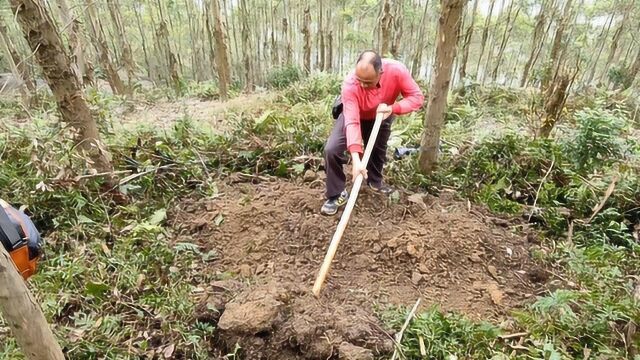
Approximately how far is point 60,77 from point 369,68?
245cm

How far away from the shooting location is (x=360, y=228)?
11.5 feet

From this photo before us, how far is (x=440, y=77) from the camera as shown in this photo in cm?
375

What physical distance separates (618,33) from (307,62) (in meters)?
12.2

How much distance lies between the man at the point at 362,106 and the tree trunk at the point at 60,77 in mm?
2059

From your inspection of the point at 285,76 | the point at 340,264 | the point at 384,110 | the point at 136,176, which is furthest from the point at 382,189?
the point at 285,76

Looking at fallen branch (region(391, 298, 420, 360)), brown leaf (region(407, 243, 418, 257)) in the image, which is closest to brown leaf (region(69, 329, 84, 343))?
fallen branch (region(391, 298, 420, 360))

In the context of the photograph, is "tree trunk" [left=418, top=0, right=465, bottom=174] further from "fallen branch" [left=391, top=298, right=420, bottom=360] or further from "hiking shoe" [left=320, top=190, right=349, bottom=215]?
"fallen branch" [left=391, top=298, right=420, bottom=360]

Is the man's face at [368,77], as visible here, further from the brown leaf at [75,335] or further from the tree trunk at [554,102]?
the brown leaf at [75,335]

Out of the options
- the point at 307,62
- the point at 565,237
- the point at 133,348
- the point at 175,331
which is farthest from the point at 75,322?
the point at 307,62

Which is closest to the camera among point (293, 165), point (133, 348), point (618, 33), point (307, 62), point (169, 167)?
point (133, 348)

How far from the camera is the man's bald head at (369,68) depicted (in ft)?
10.4

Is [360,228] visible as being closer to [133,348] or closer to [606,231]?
[133,348]

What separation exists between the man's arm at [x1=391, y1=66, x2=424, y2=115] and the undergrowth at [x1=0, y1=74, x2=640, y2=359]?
3.40ft

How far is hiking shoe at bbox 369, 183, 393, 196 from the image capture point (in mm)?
3982
